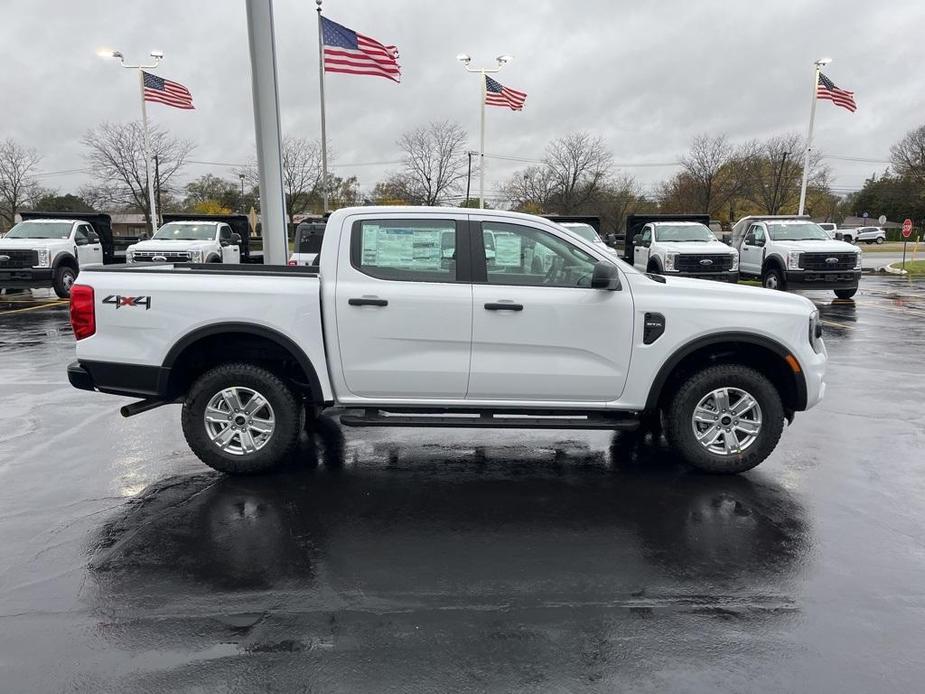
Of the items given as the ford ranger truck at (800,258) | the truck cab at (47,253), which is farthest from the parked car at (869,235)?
the truck cab at (47,253)

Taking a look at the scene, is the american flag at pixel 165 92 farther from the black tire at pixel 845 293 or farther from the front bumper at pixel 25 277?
the black tire at pixel 845 293

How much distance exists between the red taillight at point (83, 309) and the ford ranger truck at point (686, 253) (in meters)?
13.2

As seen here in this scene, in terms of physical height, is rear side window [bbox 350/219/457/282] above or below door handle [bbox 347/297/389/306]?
above

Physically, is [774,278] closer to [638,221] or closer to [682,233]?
[682,233]

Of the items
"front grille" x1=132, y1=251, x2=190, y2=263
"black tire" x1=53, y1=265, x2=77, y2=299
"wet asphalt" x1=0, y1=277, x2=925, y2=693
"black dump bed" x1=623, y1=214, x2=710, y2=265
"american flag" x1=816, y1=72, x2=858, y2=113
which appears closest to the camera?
"wet asphalt" x1=0, y1=277, x2=925, y2=693

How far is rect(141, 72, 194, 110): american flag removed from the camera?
25.0m

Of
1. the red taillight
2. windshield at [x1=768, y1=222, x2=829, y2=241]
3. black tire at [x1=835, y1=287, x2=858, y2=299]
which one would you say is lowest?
black tire at [x1=835, y1=287, x2=858, y2=299]

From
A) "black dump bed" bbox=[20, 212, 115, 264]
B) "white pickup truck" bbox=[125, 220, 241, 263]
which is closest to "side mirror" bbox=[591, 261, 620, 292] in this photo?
"white pickup truck" bbox=[125, 220, 241, 263]

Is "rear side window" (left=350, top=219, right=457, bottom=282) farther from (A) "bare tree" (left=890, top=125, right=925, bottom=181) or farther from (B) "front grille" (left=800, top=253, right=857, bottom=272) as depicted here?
(A) "bare tree" (left=890, top=125, right=925, bottom=181)

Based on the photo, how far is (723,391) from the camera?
16.3ft

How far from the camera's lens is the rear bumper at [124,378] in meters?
4.81

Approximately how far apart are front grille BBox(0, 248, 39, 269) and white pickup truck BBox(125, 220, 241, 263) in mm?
2130

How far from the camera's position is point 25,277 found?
15477 millimetres

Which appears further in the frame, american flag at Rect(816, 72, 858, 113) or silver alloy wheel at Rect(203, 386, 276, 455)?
american flag at Rect(816, 72, 858, 113)
